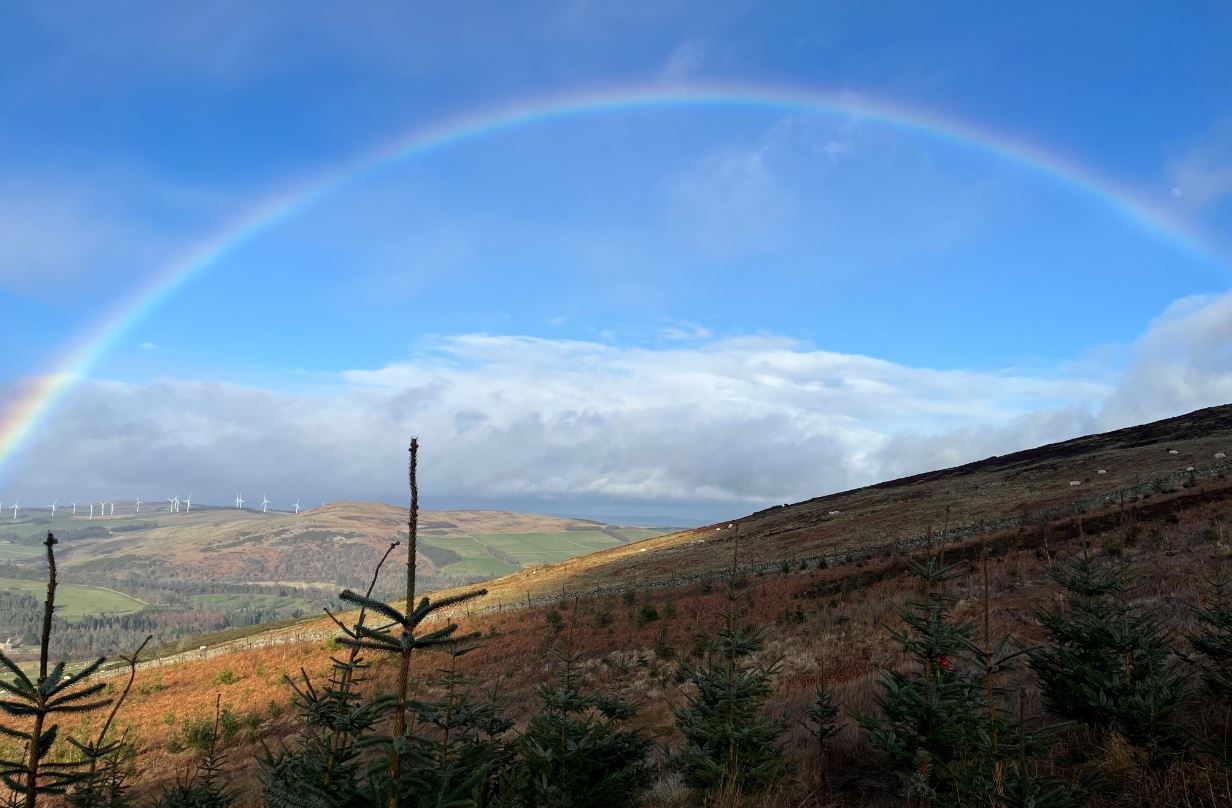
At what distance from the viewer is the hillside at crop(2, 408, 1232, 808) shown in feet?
28.6

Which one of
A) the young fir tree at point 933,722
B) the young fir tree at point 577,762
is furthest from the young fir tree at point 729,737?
the young fir tree at point 933,722

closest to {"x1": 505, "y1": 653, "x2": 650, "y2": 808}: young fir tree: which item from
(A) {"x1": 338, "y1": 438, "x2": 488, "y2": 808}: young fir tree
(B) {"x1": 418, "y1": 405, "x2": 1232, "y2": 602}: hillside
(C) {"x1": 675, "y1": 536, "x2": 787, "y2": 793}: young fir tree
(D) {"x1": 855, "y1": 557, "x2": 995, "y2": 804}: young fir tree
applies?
(C) {"x1": 675, "y1": 536, "x2": 787, "y2": 793}: young fir tree

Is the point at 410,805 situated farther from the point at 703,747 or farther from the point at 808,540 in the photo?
the point at 808,540

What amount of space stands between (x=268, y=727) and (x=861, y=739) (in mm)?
23432

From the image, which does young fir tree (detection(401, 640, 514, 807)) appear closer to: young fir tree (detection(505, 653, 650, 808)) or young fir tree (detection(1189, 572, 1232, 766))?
young fir tree (detection(505, 653, 650, 808))

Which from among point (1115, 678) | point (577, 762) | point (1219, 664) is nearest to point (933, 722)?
point (1115, 678)

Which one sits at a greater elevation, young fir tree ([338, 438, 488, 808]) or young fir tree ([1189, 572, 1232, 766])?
young fir tree ([338, 438, 488, 808])

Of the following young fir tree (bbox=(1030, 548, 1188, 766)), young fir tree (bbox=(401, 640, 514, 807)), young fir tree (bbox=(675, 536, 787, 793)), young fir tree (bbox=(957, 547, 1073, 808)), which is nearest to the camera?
young fir tree (bbox=(401, 640, 514, 807))

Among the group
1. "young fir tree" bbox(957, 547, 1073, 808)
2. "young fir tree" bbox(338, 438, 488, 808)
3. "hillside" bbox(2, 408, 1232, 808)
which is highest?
"young fir tree" bbox(338, 438, 488, 808)

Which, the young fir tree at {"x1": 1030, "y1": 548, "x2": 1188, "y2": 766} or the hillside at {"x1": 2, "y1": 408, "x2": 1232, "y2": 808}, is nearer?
→ the young fir tree at {"x1": 1030, "y1": 548, "x2": 1188, "y2": 766}

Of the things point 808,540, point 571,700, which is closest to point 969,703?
point 571,700

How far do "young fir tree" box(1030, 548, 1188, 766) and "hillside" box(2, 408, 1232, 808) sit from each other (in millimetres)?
362

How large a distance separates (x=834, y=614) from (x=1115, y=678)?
53.6 feet

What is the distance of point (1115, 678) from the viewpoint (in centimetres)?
781
